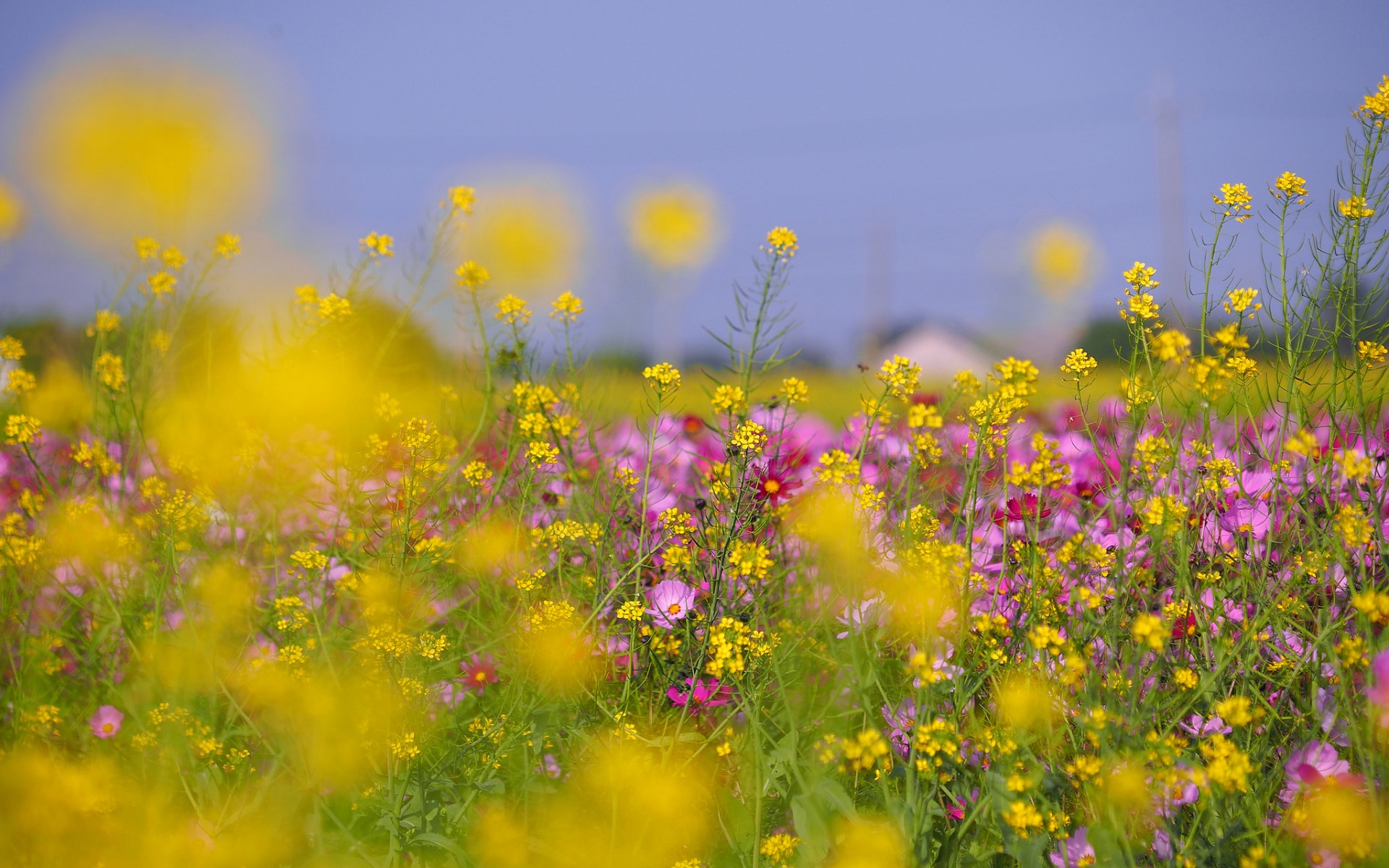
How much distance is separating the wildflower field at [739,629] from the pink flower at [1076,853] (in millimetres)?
10

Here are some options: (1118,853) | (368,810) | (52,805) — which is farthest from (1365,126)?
(52,805)

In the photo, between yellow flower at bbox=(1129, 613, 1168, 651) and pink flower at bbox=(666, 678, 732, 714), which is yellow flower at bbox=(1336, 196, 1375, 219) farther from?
pink flower at bbox=(666, 678, 732, 714)

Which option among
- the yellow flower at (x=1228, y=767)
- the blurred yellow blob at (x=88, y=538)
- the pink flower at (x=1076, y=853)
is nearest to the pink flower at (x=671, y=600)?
the pink flower at (x=1076, y=853)

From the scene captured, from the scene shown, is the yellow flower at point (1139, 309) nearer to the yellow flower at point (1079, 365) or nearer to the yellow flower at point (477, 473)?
the yellow flower at point (1079, 365)

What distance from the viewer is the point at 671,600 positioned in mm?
1475

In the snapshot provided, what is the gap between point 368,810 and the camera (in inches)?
55.4

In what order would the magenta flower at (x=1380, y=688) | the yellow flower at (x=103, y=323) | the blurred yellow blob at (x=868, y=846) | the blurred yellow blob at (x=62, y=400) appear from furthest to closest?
the blurred yellow blob at (x=62, y=400) → the yellow flower at (x=103, y=323) → the blurred yellow blob at (x=868, y=846) → the magenta flower at (x=1380, y=688)

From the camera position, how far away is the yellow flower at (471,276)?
1.85 metres

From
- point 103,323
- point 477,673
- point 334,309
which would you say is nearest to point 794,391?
point 477,673

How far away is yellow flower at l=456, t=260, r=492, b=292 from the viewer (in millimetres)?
1846

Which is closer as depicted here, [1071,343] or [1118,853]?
[1118,853]

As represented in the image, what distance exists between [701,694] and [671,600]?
162mm

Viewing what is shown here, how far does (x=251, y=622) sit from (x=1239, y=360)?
1709mm

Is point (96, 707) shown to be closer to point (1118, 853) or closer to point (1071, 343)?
point (1118, 853)
